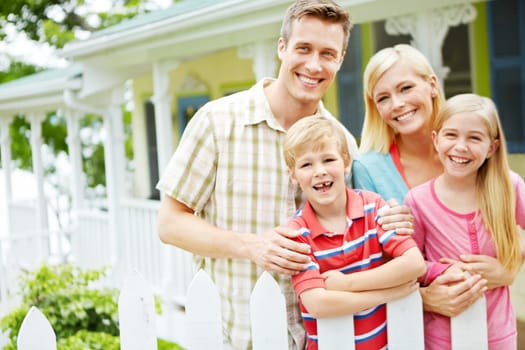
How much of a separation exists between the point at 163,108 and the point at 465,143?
20.8 feet

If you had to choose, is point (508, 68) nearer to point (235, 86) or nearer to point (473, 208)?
point (235, 86)

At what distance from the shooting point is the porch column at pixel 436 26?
5.21 metres

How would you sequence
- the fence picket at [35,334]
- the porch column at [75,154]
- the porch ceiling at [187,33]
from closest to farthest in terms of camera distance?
1. the fence picket at [35,334]
2. the porch ceiling at [187,33]
3. the porch column at [75,154]

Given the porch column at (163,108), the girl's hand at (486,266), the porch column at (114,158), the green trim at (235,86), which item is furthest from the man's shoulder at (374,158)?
the green trim at (235,86)

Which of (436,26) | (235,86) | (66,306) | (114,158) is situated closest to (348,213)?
(436,26)

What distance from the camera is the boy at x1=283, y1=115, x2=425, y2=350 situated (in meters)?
2.22

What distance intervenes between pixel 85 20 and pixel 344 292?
18.5 m

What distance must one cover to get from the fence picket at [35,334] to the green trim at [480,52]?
6.42 m

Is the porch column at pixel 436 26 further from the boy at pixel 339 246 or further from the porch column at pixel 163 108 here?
the porch column at pixel 163 108

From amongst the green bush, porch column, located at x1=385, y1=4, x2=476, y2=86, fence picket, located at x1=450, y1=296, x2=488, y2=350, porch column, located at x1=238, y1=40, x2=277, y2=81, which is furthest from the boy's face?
porch column, located at x1=238, y1=40, x2=277, y2=81

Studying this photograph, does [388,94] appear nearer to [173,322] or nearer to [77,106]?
[173,322]

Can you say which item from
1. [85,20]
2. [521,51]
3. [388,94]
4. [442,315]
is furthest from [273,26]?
[85,20]

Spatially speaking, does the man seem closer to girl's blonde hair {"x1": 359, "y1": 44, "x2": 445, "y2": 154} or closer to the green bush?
girl's blonde hair {"x1": 359, "y1": 44, "x2": 445, "y2": 154}

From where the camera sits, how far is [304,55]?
2.53m
